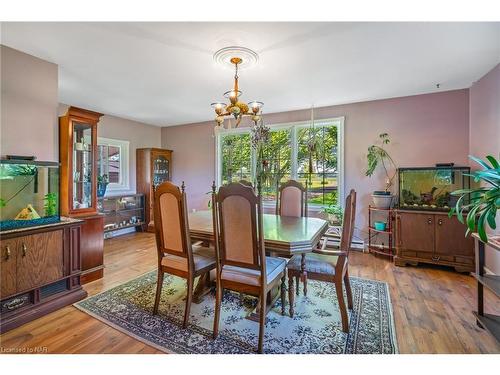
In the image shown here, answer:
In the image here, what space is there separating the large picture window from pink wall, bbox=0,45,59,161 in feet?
10.3

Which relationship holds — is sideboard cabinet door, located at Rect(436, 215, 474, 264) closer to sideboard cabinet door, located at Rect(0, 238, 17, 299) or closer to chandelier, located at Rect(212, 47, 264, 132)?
chandelier, located at Rect(212, 47, 264, 132)

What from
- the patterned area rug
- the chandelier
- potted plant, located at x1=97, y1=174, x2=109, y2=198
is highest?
the chandelier

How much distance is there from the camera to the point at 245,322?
1.99 meters

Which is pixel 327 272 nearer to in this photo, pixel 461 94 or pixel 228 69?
pixel 228 69

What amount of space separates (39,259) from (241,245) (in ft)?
6.07

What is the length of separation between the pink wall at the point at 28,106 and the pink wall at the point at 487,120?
4827mm

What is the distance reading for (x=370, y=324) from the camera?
1.96 metres

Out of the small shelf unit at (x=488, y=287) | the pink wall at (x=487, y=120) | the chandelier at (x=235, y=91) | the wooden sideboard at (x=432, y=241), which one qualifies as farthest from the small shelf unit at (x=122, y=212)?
the pink wall at (x=487, y=120)

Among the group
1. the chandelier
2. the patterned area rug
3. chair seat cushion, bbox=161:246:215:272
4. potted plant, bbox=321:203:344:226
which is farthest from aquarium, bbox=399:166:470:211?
chair seat cushion, bbox=161:246:215:272

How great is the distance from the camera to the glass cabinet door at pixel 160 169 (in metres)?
5.42

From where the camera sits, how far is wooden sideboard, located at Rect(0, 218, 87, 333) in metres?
1.92

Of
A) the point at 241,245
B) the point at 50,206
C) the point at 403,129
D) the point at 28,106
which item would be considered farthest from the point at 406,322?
the point at 28,106

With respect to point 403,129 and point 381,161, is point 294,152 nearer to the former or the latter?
point 381,161
